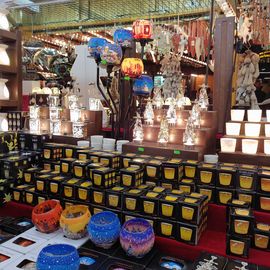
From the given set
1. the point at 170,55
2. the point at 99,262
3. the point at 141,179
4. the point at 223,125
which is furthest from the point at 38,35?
the point at 99,262

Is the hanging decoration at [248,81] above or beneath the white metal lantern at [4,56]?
beneath

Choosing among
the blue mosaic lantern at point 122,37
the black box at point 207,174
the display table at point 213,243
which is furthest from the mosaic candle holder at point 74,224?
the blue mosaic lantern at point 122,37

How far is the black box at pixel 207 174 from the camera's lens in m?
2.08

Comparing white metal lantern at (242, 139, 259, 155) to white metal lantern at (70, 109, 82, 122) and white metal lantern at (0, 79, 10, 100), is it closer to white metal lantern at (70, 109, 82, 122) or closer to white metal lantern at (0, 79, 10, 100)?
white metal lantern at (70, 109, 82, 122)

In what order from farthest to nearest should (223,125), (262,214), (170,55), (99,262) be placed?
(170,55), (223,125), (262,214), (99,262)

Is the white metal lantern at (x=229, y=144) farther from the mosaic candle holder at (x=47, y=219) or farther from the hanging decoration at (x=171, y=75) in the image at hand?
the hanging decoration at (x=171, y=75)

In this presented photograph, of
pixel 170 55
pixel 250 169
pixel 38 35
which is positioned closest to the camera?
pixel 250 169

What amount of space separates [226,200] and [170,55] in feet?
12.5

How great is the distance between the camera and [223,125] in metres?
3.23

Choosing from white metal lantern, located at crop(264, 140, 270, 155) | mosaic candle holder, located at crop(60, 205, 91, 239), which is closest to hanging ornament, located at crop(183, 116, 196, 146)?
white metal lantern, located at crop(264, 140, 270, 155)

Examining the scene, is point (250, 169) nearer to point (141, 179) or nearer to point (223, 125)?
point (141, 179)

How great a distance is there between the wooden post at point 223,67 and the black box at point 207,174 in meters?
1.23

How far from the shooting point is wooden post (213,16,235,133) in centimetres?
322

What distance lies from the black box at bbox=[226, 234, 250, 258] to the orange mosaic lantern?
2.12m
